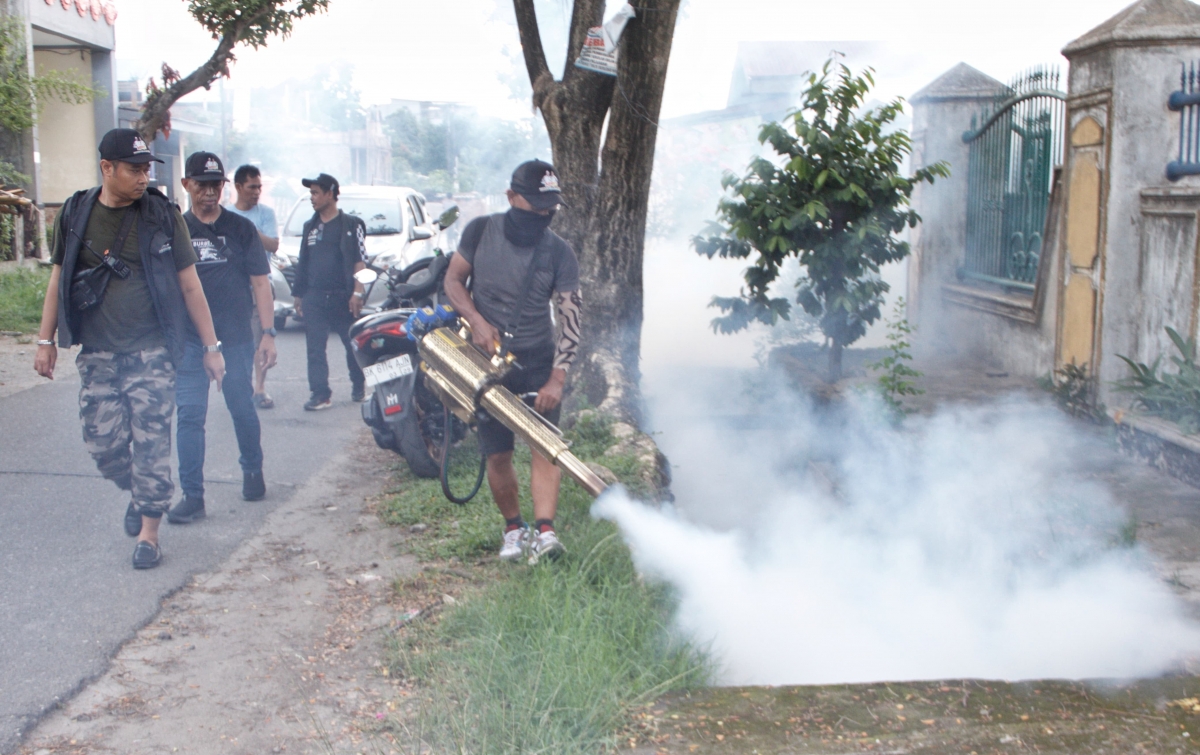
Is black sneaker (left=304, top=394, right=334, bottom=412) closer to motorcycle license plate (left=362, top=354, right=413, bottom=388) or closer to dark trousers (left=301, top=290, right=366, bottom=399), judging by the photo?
dark trousers (left=301, top=290, right=366, bottom=399)

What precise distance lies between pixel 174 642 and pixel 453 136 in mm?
33953

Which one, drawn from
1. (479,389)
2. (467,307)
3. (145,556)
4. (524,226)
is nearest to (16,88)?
(145,556)

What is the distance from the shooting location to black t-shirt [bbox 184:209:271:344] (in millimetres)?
5477

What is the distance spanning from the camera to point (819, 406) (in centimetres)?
816

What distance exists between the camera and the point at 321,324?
7891 millimetres

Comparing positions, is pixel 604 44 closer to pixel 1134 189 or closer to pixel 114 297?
pixel 1134 189

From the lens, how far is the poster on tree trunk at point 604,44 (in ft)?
21.7

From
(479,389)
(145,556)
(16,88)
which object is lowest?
(145,556)

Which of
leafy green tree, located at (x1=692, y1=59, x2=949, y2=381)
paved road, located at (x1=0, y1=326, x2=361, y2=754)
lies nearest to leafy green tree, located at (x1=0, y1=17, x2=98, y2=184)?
paved road, located at (x1=0, y1=326, x2=361, y2=754)

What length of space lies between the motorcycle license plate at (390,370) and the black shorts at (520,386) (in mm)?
1176

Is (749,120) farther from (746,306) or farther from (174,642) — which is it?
(174,642)

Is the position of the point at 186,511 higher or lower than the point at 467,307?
lower

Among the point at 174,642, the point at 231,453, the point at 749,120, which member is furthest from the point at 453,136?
the point at 174,642

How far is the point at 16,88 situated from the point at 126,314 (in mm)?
10677
